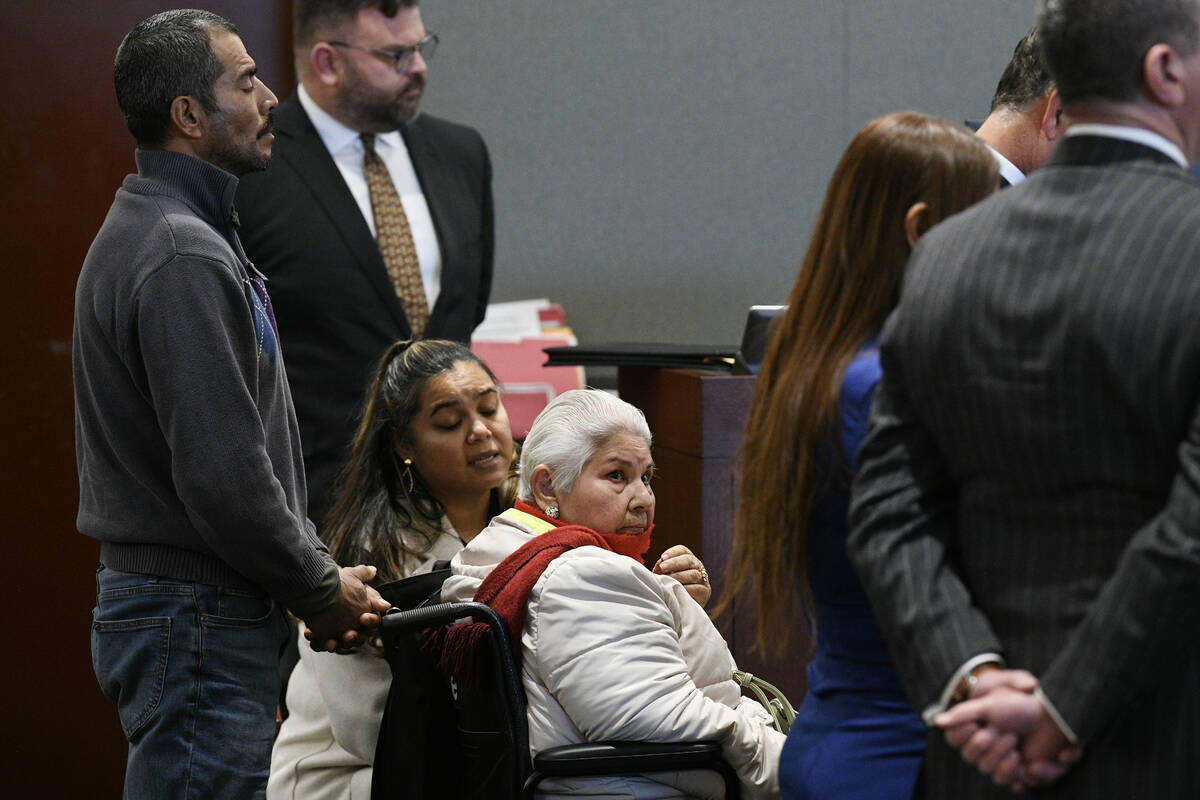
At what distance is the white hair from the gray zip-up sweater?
1.27 feet

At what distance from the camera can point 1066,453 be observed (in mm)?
1129

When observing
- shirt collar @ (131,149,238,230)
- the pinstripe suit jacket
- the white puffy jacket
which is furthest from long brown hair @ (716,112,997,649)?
shirt collar @ (131,149,238,230)

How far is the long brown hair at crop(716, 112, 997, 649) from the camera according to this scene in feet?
4.58

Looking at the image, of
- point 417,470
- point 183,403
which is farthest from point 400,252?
point 183,403

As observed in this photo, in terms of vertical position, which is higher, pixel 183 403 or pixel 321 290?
pixel 183 403

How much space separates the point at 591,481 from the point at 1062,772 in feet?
3.70

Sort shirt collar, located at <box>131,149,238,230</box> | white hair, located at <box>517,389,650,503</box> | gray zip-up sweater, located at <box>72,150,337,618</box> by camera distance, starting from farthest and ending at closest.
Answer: white hair, located at <box>517,389,650,503</box>
shirt collar, located at <box>131,149,238,230</box>
gray zip-up sweater, located at <box>72,150,337,618</box>

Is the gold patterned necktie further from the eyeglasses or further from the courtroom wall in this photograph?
the courtroom wall

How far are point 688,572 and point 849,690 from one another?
32.5 inches

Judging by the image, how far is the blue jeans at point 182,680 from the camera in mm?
1861

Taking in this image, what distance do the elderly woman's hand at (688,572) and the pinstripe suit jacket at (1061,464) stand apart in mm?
956

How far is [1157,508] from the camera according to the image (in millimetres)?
1114

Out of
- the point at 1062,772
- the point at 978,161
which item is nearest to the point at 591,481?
the point at 978,161

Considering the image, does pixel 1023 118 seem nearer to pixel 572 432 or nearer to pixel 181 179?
pixel 572 432
